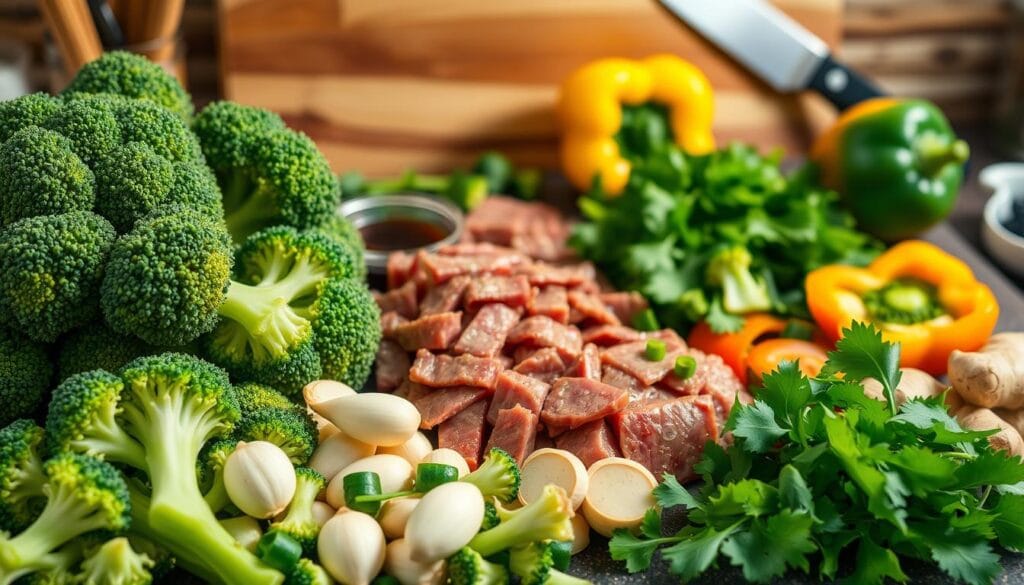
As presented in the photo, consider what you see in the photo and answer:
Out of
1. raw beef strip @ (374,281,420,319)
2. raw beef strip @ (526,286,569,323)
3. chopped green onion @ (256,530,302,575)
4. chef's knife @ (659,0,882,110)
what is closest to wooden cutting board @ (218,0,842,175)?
chef's knife @ (659,0,882,110)

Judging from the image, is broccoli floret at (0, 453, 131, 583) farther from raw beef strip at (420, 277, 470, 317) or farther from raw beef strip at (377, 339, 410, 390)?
raw beef strip at (420, 277, 470, 317)

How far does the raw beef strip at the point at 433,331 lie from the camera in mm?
1988

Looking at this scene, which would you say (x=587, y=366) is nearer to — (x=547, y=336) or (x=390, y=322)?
(x=547, y=336)

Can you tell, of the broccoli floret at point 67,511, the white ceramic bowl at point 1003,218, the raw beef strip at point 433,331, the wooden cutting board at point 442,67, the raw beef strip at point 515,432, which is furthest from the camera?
the wooden cutting board at point 442,67

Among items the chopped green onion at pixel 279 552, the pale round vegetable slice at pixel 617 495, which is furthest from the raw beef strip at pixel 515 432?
the chopped green onion at pixel 279 552

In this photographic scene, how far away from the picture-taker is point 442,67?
2934 millimetres

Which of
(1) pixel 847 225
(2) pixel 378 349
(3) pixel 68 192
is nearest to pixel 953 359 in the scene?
(1) pixel 847 225

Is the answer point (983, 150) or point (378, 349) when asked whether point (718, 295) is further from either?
point (983, 150)

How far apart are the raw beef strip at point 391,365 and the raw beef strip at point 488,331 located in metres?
0.15

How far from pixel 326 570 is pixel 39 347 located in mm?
657

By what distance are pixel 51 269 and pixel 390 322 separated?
0.74 meters

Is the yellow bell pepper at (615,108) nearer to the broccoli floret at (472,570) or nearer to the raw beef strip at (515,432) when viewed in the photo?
the raw beef strip at (515,432)

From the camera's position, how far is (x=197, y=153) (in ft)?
6.00

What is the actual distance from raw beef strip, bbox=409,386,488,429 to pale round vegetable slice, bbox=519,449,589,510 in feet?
0.68
